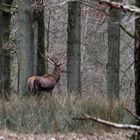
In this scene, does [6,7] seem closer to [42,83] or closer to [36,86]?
[42,83]

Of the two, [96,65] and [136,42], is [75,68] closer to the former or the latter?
[136,42]

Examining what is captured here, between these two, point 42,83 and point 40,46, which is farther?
point 40,46

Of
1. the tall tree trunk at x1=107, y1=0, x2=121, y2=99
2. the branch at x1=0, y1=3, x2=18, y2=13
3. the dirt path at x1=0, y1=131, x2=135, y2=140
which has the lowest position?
the dirt path at x1=0, y1=131, x2=135, y2=140

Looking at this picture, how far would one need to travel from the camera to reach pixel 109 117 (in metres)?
12.5

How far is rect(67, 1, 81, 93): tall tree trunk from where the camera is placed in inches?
727

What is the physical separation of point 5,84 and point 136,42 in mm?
18279

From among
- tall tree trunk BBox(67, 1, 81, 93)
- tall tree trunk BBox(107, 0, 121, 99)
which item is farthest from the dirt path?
tall tree trunk BBox(67, 1, 81, 93)

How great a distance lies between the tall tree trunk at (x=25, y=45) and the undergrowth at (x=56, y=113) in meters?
3.76

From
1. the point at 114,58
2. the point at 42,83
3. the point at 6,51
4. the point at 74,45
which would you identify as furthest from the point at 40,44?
the point at 114,58

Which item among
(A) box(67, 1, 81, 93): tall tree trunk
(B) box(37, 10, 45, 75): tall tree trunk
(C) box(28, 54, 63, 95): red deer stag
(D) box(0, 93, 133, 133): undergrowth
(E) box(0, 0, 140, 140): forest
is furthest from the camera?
(B) box(37, 10, 45, 75): tall tree trunk

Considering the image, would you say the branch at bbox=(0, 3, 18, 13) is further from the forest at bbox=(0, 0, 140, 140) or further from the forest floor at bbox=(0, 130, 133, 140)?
the forest floor at bbox=(0, 130, 133, 140)

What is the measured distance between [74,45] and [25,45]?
187 cm

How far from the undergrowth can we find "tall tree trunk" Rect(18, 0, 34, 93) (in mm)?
3759

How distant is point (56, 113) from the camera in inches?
504
